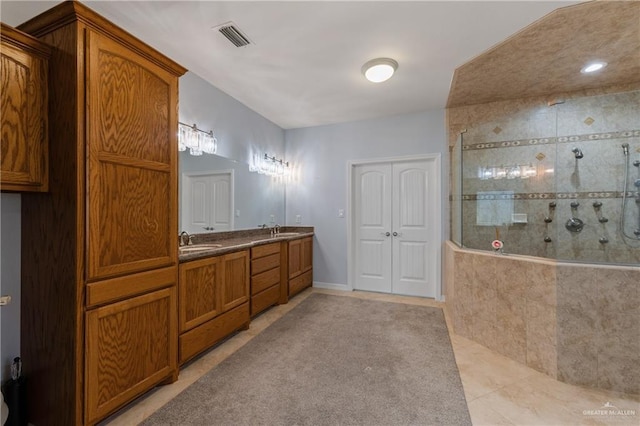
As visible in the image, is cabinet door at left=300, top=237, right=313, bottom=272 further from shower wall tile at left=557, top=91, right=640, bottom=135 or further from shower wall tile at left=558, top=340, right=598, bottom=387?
shower wall tile at left=557, top=91, right=640, bottom=135

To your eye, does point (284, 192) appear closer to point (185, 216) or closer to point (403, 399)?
point (185, 216)

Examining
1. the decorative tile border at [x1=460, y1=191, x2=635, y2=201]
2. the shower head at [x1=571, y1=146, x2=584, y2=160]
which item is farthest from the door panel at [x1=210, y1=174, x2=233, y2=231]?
the shower head at [x1=571, y1=146, x2=584, y2=160]

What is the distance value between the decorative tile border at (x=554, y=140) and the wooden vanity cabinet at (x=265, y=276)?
271 cm

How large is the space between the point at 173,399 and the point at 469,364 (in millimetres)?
2186

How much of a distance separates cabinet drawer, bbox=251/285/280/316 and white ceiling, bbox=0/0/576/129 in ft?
7.75

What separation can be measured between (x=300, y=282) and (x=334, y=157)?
6.57 feet

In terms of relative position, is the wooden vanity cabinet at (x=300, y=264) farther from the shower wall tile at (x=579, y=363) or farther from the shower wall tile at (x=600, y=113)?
the shower wall tile at (x=600, y=113)

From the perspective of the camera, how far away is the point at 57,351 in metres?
1.45

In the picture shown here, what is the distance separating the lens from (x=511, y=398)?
1.77 meters

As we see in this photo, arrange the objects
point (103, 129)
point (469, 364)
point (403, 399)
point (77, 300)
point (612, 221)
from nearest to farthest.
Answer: point (77, 300)
point (103, 129)
point (403, 399)
point (469, 364)
point (612, 221)

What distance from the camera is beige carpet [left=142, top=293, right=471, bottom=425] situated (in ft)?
5.30

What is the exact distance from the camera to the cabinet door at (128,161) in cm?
146

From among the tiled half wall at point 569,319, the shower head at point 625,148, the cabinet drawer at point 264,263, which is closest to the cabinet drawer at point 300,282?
the cabinet drawer at point 264,263

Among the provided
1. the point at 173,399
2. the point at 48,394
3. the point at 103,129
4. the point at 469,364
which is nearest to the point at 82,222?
the point at 103,129
